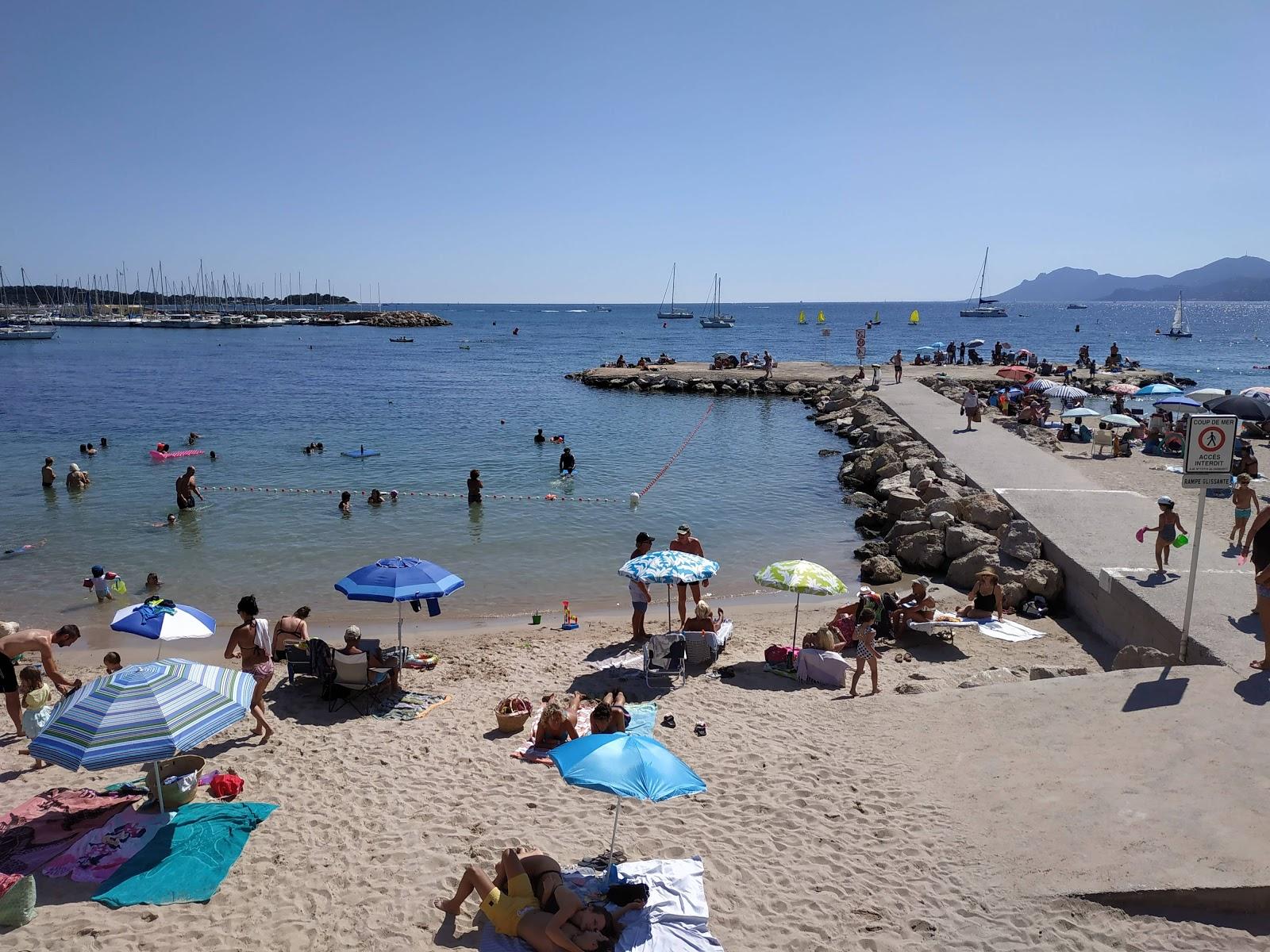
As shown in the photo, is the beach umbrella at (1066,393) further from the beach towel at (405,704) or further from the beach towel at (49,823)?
the beach towel at (49,823)

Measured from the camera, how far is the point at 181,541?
18.3m

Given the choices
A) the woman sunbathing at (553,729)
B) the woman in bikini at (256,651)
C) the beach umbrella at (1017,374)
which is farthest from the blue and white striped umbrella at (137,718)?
the beach umbrella at (1017,374)

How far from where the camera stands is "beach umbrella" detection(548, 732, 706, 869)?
5617 mm

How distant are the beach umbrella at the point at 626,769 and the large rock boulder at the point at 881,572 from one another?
34.0 ft

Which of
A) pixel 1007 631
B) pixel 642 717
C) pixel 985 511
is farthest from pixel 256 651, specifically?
pixel 985 511

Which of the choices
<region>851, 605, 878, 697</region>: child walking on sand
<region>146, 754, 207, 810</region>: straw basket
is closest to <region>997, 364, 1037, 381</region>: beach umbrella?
<region>851, 605, 878, 697</region>: child walking on sand

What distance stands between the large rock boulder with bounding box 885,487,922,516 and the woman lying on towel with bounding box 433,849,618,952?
47.8ft

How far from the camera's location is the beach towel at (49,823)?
648 centimetres

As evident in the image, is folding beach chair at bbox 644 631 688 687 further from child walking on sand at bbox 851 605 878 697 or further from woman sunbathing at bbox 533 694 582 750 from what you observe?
child walking on sand at bbox 851 605 878 697

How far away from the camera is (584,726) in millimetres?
9188

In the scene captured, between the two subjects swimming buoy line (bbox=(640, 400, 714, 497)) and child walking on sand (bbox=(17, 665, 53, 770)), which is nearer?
child walking on sand (bbox=(17, 665, 53, 770))

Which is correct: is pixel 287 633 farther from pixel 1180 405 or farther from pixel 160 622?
pixel 1180 405

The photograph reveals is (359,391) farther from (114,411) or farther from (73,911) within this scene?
(73,911)

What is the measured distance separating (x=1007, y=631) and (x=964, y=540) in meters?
3.85
